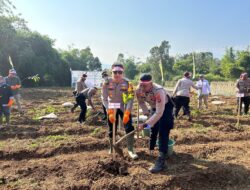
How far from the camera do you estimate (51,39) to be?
144ft

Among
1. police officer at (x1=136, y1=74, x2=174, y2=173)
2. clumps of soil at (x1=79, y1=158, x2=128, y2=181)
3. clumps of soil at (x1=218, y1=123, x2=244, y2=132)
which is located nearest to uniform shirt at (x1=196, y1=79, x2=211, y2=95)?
clumps of soil at (x1=218, y1=123, x2=244, y2=132)

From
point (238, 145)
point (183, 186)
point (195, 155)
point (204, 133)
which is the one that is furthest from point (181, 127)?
point (183, 186)

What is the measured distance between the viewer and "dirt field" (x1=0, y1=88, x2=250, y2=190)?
4.55 m

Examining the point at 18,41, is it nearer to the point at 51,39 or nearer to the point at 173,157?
the point at 51,39

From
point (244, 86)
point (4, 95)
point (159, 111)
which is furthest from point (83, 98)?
point (244, 86)

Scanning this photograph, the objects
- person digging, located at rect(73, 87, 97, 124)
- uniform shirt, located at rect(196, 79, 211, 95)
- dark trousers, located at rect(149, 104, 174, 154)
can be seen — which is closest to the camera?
dark trousers, located at rect(149, 104, 174, 154)

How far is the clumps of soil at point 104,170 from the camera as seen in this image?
15.6ft

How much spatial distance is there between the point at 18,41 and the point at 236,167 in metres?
33.6

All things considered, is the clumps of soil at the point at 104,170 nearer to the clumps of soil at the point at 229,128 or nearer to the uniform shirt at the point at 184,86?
the clumps of soil at the point at 229,128

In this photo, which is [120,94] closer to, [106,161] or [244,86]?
[106,161]

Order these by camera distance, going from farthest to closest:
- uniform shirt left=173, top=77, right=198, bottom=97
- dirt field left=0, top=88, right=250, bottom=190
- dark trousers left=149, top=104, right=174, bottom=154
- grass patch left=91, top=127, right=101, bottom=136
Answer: uniform shirt left=173, top=77, right=198, bottom=97, grass patch left=91, top=127, right=101, bottom=136, dark trousers left=149, top=104, right=174, bottom=154, dirt field left=0, top=88, right=250, bottom=190

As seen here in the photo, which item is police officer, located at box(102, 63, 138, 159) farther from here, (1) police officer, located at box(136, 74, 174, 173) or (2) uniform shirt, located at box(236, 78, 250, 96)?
(2) uniform shirt, located at box(236, 78, 250, 96)

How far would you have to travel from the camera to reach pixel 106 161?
16.9 ft

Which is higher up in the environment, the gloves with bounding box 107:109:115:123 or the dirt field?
the gloves with bounding box 107:109:115:123
